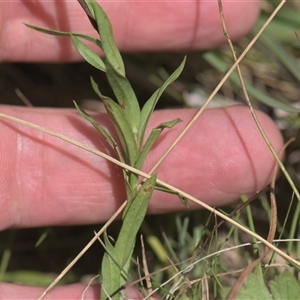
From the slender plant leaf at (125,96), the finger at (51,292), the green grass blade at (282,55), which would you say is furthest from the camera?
the green grass blade at (282,55)

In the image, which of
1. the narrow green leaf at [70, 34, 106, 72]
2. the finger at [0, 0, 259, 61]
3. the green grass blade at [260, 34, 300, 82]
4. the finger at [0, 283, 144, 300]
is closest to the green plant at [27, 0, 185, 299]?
the narrow green leaf at [70, 34, 106, 72]

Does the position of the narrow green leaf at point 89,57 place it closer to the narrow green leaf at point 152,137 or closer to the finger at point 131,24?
the narrow green leaf at point 152,137

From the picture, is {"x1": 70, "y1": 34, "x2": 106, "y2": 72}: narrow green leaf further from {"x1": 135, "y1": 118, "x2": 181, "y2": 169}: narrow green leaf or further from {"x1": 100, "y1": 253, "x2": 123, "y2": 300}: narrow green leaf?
{"x1": 100, "y1": 253, "x2": 123, "y2": 300}: narrow green leaf

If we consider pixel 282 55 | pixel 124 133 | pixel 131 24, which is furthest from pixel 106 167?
pixel 282 55

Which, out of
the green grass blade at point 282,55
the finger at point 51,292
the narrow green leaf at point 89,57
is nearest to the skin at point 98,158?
the finger at point 51,292

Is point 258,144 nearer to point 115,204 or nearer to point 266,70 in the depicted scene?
point 115,204

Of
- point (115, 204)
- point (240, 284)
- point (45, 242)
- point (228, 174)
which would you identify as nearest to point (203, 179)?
point (228, 174)
